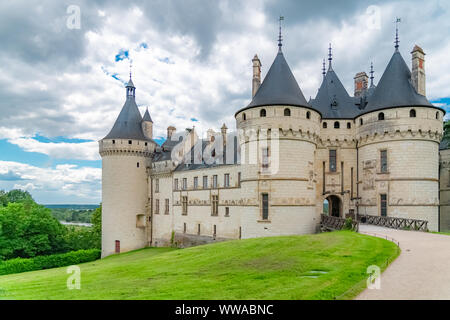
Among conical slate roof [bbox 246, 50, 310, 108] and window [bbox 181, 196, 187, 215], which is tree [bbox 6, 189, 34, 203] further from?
conical slate roof [bbox 246, 50, 310, 108]

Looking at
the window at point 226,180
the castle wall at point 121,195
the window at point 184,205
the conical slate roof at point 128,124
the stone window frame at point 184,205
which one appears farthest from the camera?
the conical slate roof at point 128,124

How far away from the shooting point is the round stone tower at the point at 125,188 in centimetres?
4184

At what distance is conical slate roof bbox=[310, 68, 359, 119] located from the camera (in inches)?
1208

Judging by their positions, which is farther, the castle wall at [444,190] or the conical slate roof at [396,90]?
the castle wall at [444,190]

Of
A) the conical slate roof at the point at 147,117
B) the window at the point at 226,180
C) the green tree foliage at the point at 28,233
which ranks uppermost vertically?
the conical slate roof at the point at 147,117

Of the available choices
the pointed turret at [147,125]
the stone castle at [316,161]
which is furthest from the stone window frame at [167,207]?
the pointed turret at [147,125]

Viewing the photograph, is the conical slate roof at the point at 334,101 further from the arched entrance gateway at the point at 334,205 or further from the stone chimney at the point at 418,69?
the arched entrance gateway at the point at 334,205

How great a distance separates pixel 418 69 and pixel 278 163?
14993mm

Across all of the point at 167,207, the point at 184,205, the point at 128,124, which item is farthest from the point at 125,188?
the point at 184,205

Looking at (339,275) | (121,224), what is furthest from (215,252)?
(121,224)

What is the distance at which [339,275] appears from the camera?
10.7m

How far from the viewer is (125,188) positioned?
42312mm

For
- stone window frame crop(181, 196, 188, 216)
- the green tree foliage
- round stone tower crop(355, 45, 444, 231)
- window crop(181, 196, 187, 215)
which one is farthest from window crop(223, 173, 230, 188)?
the green tree foliage

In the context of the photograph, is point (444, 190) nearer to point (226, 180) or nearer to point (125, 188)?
point (226, 180)
